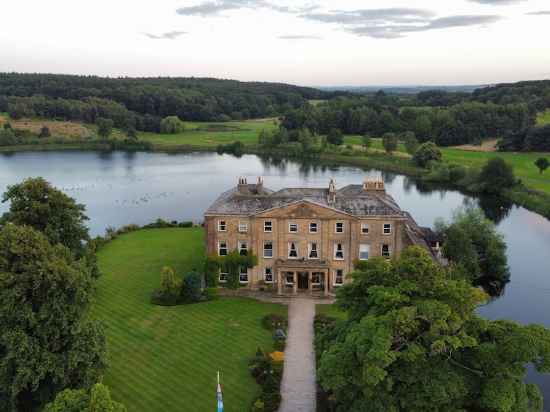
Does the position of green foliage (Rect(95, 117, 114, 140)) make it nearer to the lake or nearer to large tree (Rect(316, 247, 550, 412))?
the lake

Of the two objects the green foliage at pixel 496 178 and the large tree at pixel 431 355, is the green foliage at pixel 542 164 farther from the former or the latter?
the large tree at pixel 431 355

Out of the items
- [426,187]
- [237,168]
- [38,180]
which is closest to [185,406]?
[38,180]

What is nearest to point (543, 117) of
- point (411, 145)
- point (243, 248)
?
point (411, 145)

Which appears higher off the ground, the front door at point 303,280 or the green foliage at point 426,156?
the green foliage at point 426,156

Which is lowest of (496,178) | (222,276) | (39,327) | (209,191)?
(222,276)

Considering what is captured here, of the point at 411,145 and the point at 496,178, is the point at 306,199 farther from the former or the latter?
the point at 411,145

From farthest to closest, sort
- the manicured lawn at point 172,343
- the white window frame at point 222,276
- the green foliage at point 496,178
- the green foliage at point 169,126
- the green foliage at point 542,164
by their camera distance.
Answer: the green foliage at point 169,126, the green foliage at point 542,164, the green foliage at point 496,178, the white window frame at point 222,276, the manicured lawn at point 172,343

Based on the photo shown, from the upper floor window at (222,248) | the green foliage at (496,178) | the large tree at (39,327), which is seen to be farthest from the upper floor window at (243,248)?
the green foliage at (496,178)
